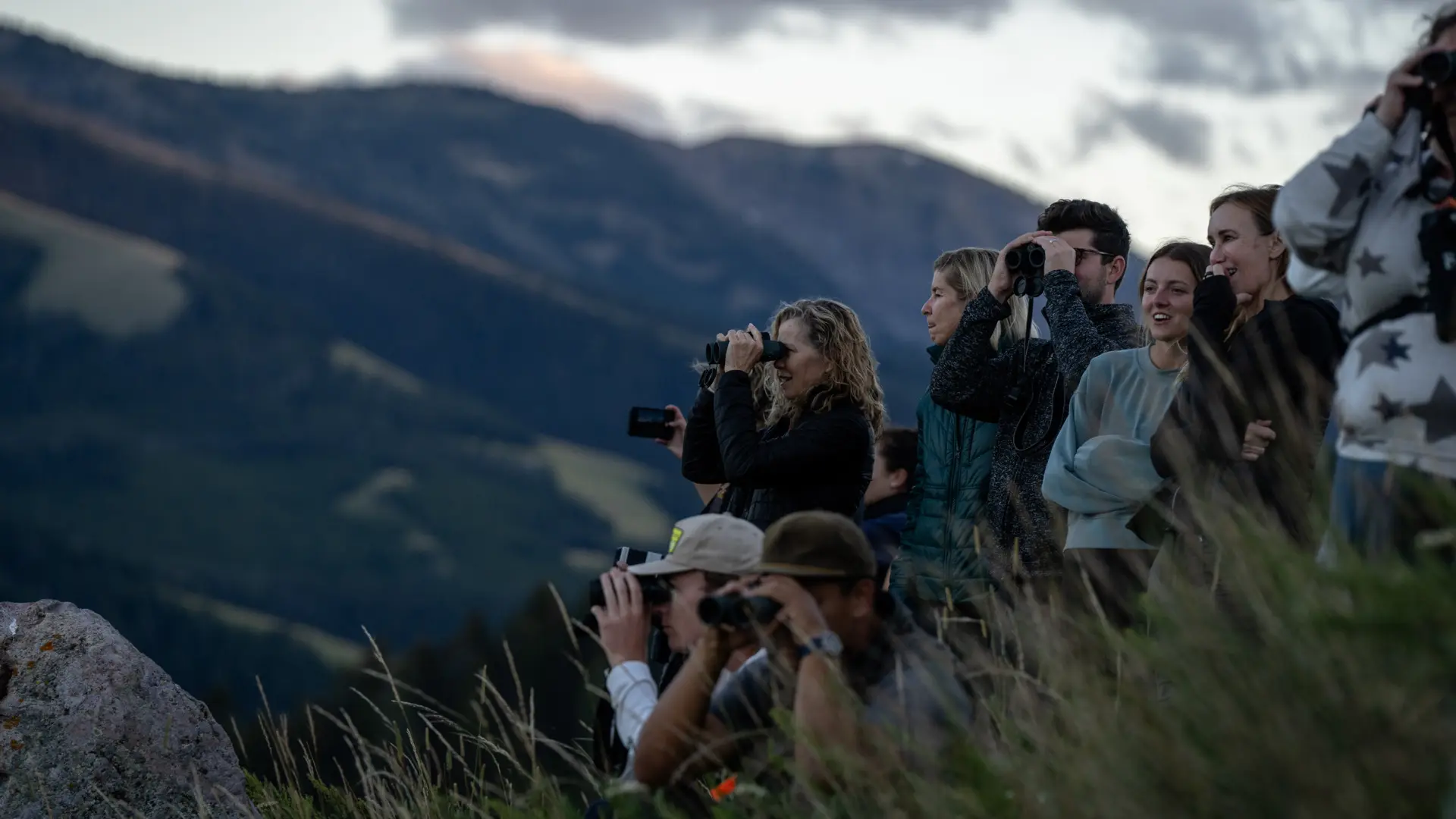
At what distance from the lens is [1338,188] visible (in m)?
3.17

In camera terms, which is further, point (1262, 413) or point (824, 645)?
point (1262, 413)

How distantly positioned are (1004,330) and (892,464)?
120 cm

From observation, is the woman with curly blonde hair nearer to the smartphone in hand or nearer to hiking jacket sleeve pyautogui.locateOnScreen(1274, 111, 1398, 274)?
the smartphone in hand

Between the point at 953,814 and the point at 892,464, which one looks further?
the point at 892,464

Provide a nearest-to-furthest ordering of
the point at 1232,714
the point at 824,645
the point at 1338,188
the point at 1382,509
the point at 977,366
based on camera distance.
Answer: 1. the point at 1232,714
2. the point at 1382,509
3. the point at 1338,188
4. the point at 824,645
5. the point at 977,366

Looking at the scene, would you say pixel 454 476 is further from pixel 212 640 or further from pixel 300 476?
pixel 212 640

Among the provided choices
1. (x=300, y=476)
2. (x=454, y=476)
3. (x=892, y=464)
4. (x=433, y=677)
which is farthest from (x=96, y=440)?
(x=892, y=464)

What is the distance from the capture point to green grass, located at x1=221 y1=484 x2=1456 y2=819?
2.38 metres

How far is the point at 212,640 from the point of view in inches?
4695

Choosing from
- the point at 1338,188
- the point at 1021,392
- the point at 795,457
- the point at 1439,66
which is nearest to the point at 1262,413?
the point at 1338,188

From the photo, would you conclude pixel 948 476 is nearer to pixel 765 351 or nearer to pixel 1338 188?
pixel 765 351

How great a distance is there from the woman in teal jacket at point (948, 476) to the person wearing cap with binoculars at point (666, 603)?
3.15 ft

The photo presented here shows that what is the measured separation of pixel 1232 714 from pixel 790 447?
2438mm

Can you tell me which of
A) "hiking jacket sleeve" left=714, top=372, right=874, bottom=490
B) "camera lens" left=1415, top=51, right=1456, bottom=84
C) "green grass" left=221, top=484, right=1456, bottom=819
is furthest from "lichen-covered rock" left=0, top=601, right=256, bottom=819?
"camera lens" left=1415, top=51, right=1456, bottom=84
